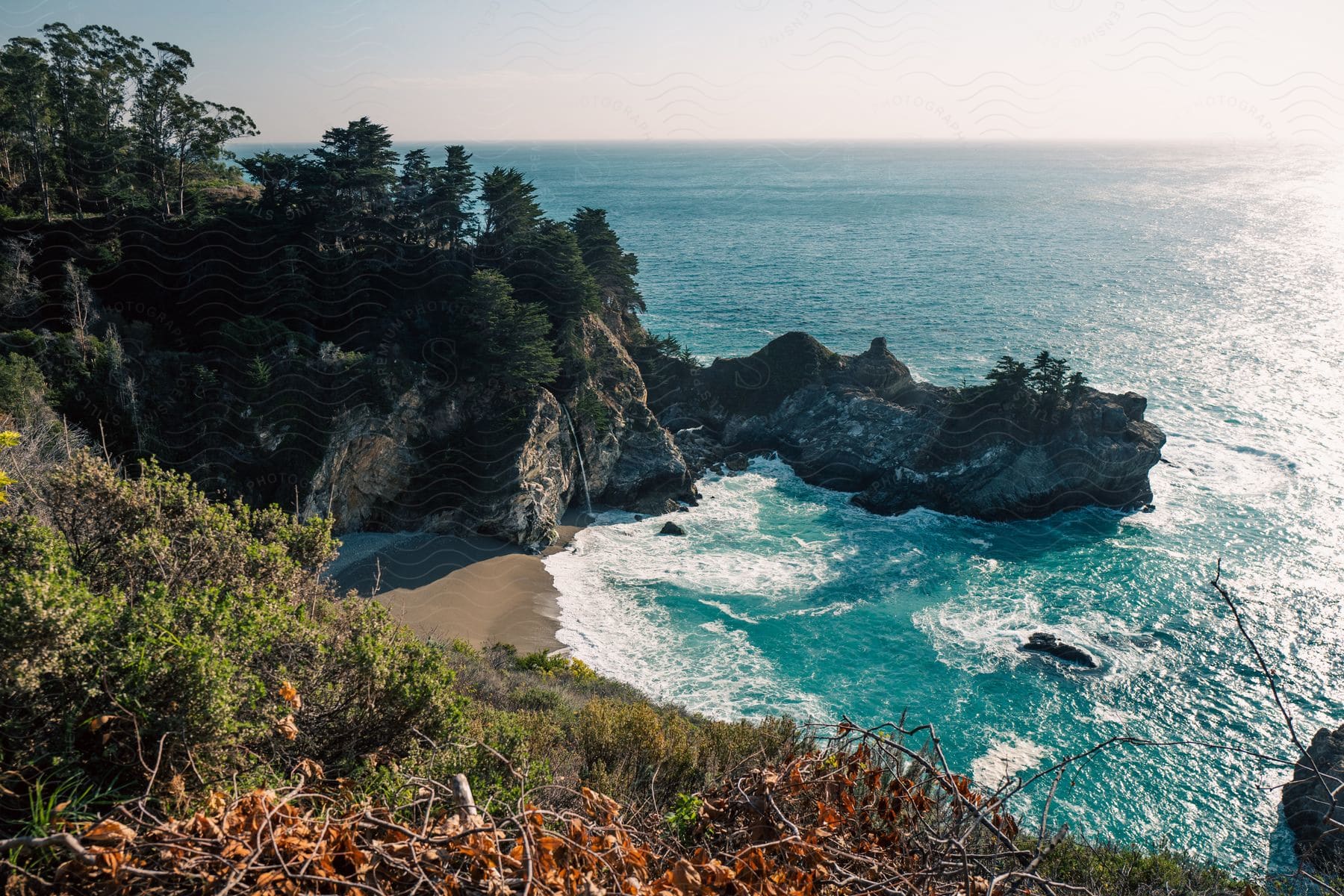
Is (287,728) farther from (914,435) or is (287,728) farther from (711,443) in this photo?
(711,443)

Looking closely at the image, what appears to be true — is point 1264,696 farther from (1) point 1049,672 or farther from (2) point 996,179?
(2) point 996,179

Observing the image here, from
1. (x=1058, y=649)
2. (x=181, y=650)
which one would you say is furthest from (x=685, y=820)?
(x=1058, y=649)

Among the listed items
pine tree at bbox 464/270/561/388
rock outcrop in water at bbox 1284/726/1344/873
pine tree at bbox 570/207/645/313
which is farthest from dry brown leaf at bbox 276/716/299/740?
pine tree at bbox 570/207/645/313

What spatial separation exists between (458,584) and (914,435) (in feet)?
73.4

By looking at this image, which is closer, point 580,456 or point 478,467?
point 478,467

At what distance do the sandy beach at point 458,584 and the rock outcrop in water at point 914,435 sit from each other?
1324 cm

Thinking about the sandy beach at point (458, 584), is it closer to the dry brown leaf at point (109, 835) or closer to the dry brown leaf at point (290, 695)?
the dry brown leaf at point (290, 695)

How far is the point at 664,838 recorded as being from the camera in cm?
407

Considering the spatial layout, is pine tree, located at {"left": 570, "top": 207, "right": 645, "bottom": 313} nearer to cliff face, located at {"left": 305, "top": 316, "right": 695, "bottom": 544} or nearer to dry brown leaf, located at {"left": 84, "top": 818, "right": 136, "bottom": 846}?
cliff face, located at {"left": 305, "top": 316, "right": 695, "bottom": 544}

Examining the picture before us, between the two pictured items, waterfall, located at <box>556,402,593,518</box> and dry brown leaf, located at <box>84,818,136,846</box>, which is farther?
waterfall, located at <box>556,402,593,518</box>

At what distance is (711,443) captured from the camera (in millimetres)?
40406

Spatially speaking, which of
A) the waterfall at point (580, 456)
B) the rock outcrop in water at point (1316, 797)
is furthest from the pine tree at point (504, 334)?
the rock outcrop in water at point (1316, 797)

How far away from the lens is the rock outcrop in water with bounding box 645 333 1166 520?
33875 mm

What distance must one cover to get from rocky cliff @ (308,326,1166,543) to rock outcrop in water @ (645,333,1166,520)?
0.25ft
